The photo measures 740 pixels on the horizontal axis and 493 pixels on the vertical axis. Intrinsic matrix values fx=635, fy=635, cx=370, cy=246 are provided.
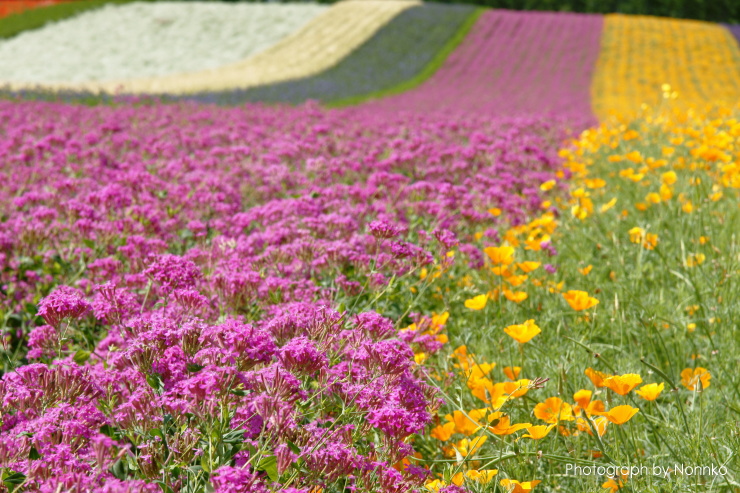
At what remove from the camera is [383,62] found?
87.5 ft

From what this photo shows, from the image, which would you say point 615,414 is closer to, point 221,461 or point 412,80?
point 221,461

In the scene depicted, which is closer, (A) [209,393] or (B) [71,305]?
(A) [209,393]

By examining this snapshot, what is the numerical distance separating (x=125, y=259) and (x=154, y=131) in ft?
16.5

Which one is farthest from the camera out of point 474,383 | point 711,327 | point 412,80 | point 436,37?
point 436,37

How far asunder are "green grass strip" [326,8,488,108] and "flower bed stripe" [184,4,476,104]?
190 mm

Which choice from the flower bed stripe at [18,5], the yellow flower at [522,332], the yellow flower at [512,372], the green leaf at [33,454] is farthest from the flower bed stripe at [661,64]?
the flower bed stripe at [18,5]

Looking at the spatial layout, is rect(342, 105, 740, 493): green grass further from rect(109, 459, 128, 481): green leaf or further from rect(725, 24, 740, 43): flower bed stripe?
rect(725, 24, 740, 43): flower bed stripe

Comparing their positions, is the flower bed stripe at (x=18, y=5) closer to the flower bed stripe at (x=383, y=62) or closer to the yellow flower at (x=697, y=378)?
the flower bed stripe at (x=383, y=62)

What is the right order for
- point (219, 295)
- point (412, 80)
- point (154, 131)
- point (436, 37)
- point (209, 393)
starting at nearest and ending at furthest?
point (209, 393) < point (219, 295) < point (154, 131) < point (412, 80) < point (436, 37)

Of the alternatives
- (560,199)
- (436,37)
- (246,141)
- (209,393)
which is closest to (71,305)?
(209,393)

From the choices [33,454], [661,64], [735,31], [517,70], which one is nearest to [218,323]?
[33,454]

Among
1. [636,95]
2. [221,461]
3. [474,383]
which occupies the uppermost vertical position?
[221,461]

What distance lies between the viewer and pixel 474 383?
2367mm

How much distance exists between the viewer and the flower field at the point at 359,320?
1.88m
